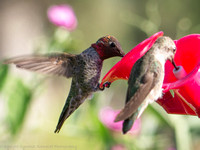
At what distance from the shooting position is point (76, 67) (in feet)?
6.37

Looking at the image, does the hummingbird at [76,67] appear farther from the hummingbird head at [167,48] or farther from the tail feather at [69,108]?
the hummingbird head at [167,48]

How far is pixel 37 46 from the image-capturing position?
2.88m

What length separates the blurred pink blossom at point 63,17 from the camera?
3.17 metres

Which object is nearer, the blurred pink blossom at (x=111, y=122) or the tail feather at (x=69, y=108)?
the tail feather at (x=69, y=108)

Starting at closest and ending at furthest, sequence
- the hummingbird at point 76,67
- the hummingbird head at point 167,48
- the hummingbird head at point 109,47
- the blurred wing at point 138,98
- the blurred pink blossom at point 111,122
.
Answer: the blurred wing at point 138,98 < the hummingbird head at point 167,48 < the hummingbird head at point 109,47 < the hummingbird at point 76,67 < the blurred pink blossom at point 111,122

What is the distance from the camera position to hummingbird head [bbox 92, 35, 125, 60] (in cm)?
164

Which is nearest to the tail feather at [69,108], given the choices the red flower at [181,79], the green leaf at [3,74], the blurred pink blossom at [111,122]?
the red flower at [181,79]

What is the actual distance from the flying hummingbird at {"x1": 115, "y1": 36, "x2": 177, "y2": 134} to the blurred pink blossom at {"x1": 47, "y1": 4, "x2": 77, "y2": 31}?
172 cm

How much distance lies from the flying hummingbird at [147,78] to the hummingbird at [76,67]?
230 mm

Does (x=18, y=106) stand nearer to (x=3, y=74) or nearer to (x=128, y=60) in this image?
(x=3, y=74)

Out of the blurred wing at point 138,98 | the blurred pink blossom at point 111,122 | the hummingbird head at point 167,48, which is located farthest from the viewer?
the blurred pink blossom at point 111,122

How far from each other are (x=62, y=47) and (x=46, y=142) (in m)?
2.32

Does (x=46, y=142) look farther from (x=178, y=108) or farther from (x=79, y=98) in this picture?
(x=178, y=108)

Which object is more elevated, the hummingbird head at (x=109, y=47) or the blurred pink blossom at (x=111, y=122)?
the hummingbird head at (x=109, y=47)
